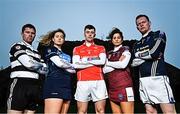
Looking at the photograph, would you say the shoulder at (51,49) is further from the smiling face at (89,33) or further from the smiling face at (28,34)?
the smiling face at (89,33)

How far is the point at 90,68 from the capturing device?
5832mm

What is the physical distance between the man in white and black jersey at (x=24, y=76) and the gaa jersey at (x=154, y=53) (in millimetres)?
1928

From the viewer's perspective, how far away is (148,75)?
5527 mm

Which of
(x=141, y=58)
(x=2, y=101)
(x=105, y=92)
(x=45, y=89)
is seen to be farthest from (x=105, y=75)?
(x=2, y=101)

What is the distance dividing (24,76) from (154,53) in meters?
2.39

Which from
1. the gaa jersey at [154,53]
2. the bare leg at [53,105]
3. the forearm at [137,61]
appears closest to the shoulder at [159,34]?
the gaa jersey at [154,53]

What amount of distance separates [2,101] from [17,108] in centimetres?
1236

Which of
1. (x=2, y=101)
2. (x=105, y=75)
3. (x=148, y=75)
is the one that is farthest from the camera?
(x=2, y=101)

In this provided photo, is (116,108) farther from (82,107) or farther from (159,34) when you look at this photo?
(159,34)

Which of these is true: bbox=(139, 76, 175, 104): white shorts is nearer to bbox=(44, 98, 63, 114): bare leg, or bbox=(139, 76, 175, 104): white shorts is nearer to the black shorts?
bbox=(44, 98, 63, 114): bare leg

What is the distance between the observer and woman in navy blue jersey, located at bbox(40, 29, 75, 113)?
544cm

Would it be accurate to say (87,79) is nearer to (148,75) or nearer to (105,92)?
(105,92)

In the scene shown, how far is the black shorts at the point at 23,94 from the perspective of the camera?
5.20 metres

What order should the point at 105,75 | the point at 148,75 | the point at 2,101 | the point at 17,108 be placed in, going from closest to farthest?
1. the point at 17,108
2. the point at 148,75
3. the point at 105,75
4. the point at 2,101
